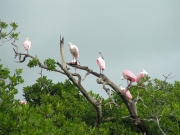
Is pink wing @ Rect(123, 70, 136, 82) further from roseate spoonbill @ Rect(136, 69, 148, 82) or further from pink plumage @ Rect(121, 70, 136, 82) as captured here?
roseate spoonbill @ Rect(136, 69, 148, 82)

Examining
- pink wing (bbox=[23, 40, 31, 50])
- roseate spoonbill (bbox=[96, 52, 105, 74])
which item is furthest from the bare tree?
pink wing (bbox=[23, 40, 31, 50])

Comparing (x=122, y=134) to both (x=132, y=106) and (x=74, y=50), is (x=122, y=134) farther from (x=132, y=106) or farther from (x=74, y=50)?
(x=74, y=50)

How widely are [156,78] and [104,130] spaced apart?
6040 mm

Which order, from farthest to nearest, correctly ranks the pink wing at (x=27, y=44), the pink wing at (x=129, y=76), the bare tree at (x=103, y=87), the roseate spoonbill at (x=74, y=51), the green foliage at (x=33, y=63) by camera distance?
the pink wing at (x=27, y=44) → the roseate spoonbill at (x=74, y=51) → the green foliage at (x=33, y=63) → the pink wing at (x=129, y=76) → the bare tree at (x=103, y=87)

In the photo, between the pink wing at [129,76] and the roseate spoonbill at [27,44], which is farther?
the roseate spoonbill at [27,44]

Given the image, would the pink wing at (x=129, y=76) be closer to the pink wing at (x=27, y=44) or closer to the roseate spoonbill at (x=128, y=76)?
the roseate spoonbill at (x=128, y=76)

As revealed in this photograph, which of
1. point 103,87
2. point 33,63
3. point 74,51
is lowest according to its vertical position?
point 103,87

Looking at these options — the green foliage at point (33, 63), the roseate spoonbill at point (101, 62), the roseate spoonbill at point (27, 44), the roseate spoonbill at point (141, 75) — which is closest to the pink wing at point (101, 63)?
the roseate spoonbill at point (101, 62)

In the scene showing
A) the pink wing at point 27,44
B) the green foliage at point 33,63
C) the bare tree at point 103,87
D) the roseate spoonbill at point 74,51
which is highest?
the pink wing at point 27,44

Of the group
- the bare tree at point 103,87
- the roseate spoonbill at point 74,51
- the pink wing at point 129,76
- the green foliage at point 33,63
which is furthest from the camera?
the roseate spoonbill at point 74,51

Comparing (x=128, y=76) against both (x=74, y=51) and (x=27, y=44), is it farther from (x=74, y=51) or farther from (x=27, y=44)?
(x=27, y=44)

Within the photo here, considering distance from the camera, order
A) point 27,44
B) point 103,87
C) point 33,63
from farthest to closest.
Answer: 1. point 27,44
2. point 33,63
3. point 103,87

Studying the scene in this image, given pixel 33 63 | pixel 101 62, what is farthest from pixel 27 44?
pixel 101 62

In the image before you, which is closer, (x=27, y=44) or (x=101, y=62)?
(x=101, y=62)
